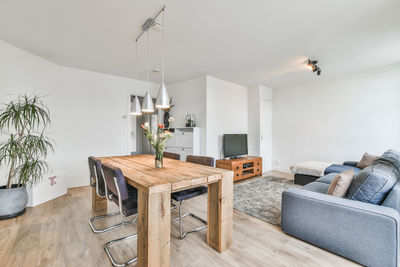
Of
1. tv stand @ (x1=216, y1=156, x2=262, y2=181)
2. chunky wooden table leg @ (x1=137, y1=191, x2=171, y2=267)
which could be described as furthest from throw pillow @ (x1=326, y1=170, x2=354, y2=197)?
tv stand @ (x1=216, y1=156, x2=262, y2=181)

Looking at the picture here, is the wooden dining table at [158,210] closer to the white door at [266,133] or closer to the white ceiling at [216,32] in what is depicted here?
the white ceiling at [216,32]

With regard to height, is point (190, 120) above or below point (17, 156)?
above

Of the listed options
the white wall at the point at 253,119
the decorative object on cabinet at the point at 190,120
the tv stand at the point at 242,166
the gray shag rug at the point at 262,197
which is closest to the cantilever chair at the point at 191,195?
the gray shag rug at the point at 262,197

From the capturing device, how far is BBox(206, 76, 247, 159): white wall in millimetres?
4301

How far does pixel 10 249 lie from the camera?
5.91 feet

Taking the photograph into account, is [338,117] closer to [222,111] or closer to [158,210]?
[222,111]

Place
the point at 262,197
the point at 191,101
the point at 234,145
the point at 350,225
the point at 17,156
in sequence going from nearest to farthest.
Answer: the point at 350,225
the point at 17,156
the point at 262,197
the point at 191,101
the point at 234,145

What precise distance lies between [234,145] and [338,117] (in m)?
2.59

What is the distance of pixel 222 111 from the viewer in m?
4.63

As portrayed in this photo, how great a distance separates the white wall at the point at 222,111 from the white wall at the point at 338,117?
3.95 ft

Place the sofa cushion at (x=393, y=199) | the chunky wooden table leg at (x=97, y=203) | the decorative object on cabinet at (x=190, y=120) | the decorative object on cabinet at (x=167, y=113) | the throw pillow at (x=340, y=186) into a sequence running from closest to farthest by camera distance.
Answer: the sofa cushion at (x=393, y=199) → the throw pillow at (x=340, y=186) → the chunky wooden table leg at (x=97, y=203) → the decorative object on cabinet at (x=190, y=120) → the decorative object on cabinet at (x=167, y=113)

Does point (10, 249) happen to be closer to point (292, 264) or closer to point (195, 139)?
point (292, 264)

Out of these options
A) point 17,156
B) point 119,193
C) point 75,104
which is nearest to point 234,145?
point 119,193

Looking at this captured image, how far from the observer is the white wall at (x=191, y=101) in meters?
4.27
